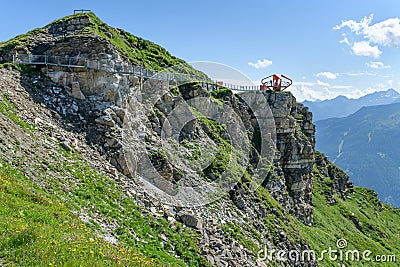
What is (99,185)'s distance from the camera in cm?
2470

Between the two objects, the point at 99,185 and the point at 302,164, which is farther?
the point at 302,164

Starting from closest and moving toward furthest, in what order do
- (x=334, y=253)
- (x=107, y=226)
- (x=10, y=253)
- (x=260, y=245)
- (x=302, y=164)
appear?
(x=10, y=253), (x=107, y=226), (x=260, y=245), (x=334, y=253), (x=302, y=164)

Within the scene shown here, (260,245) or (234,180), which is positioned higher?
(234,180)

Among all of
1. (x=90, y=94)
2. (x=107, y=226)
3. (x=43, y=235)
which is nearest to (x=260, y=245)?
(x=107, y=226)

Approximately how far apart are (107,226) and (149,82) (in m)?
24.8

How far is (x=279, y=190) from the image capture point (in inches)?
2527

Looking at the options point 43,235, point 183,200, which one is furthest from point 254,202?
point 43,235

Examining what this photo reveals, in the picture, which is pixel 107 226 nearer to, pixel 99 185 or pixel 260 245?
pixel 99 185

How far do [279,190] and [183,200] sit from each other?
118ft

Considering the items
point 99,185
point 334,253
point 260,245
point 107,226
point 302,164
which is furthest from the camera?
point 302,164

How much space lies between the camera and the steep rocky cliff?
885 inches

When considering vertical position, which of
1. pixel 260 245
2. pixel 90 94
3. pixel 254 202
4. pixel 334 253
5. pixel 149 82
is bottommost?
pixel 334 253

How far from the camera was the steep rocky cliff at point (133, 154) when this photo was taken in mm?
22469

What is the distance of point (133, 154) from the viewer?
31.8 meters
